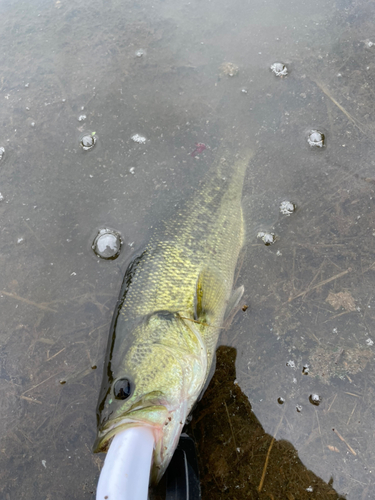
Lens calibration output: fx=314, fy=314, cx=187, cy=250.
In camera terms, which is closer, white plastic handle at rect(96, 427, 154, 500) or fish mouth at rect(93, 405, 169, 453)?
white plastic handle at rect(96, 427, 154, 500)

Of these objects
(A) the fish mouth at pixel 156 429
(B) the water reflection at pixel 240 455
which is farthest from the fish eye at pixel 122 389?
(B) the water reflection at pixel 240 455

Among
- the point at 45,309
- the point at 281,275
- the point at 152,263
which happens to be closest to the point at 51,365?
the point at 45,309

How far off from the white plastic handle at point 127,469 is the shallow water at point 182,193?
86 cm

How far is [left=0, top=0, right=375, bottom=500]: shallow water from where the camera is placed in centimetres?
232

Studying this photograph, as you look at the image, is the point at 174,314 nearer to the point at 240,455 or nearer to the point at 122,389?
the point at 122,389

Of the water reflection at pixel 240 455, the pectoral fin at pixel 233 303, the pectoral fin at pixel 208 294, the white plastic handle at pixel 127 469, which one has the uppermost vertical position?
the white plastic handle at pixel 127 469

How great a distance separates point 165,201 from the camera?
9.59 feet

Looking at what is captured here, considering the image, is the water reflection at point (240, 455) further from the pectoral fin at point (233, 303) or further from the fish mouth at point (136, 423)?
the fish mouth at point (136, 423)

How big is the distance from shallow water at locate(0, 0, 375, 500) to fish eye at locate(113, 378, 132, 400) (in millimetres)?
485

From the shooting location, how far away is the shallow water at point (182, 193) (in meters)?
2.32

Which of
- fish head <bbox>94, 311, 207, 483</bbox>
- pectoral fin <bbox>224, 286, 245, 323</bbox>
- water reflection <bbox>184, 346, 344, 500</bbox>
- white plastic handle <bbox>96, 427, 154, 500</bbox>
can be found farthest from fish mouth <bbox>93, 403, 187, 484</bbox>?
pectoral fin <bbox>224, 286, 245, 323</bbox>

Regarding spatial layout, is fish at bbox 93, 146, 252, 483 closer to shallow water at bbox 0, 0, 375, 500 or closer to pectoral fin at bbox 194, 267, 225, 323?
pectoral fin at bbox 194, 267, 225, 323

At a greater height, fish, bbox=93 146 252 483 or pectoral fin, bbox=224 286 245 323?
fish, bbox=93 146 252 483

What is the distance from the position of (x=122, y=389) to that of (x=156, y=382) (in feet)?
0.73
